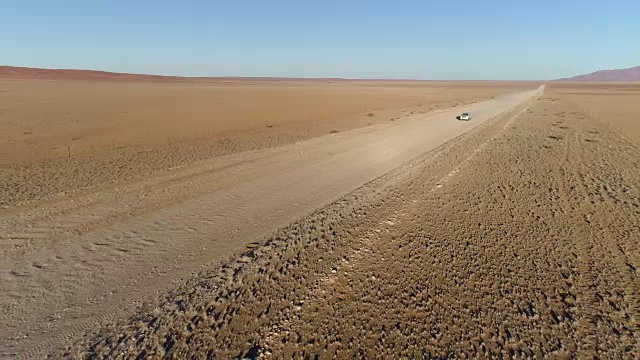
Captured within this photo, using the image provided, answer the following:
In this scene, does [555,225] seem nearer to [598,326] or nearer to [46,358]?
[598,326]

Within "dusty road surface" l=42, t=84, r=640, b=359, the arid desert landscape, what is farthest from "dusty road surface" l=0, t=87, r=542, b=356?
"dusty road surface" l=42, t=84, r=640, b=359

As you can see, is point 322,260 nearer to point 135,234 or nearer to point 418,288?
point 418,288

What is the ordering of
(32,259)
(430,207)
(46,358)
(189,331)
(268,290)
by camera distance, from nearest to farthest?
(46,358), (189,331), (268,290), (32,259), (430,207)

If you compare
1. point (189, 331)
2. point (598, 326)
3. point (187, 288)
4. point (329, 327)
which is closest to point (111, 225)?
point (187, 288)

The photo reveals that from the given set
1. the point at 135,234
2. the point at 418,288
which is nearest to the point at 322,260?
the point at 418,288

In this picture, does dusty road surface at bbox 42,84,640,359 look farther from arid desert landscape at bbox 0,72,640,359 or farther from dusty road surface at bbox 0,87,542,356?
dusty road surface at bbox 0,87,542,356

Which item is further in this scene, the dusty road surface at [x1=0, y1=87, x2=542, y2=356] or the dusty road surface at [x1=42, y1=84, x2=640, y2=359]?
the dusty road surface at [x1=0, y1=87, x2=542, y2=356]
